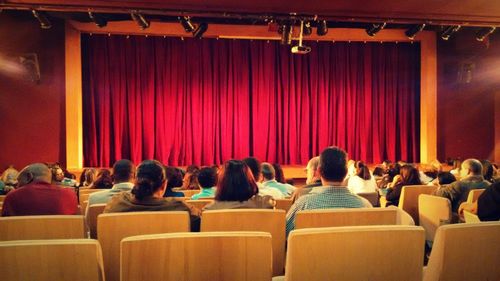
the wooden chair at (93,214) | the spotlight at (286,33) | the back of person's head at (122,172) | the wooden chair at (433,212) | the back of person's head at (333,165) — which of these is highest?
the spotlight at (286,33)

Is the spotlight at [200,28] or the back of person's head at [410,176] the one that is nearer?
the back of person's head at [410,176]

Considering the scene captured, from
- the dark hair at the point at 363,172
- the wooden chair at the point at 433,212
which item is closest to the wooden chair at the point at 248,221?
the wooden chair at the point at 433,212

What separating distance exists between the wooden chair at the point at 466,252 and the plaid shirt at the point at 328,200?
0.92 meters

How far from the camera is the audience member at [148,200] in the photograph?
8.72 ft

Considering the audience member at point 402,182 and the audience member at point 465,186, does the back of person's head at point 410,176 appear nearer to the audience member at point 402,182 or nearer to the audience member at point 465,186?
the audience member at point 402,182

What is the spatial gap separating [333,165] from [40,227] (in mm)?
1677

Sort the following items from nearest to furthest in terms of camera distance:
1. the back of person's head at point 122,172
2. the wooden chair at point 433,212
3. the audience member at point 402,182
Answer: the wooden chair at point 433,212
the back of person's head at point 122,172
the audience member at point 402,182

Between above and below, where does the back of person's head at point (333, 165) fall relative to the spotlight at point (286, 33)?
below

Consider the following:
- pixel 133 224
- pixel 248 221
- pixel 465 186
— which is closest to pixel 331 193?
pixel 248 221

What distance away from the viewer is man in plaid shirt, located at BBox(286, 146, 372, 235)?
2.65 m

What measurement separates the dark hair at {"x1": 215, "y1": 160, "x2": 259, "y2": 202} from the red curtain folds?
25.8ft

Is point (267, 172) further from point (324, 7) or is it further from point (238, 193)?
point (324, 7)

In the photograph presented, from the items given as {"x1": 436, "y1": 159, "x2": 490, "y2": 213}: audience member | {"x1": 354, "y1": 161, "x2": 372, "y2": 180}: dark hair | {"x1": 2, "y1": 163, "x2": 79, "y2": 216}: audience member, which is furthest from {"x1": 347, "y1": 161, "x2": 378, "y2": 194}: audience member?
{"x1": 2, "y1": 163, "x2": 79, "y2": 216}: audience member

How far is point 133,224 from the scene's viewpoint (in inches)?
88.7
